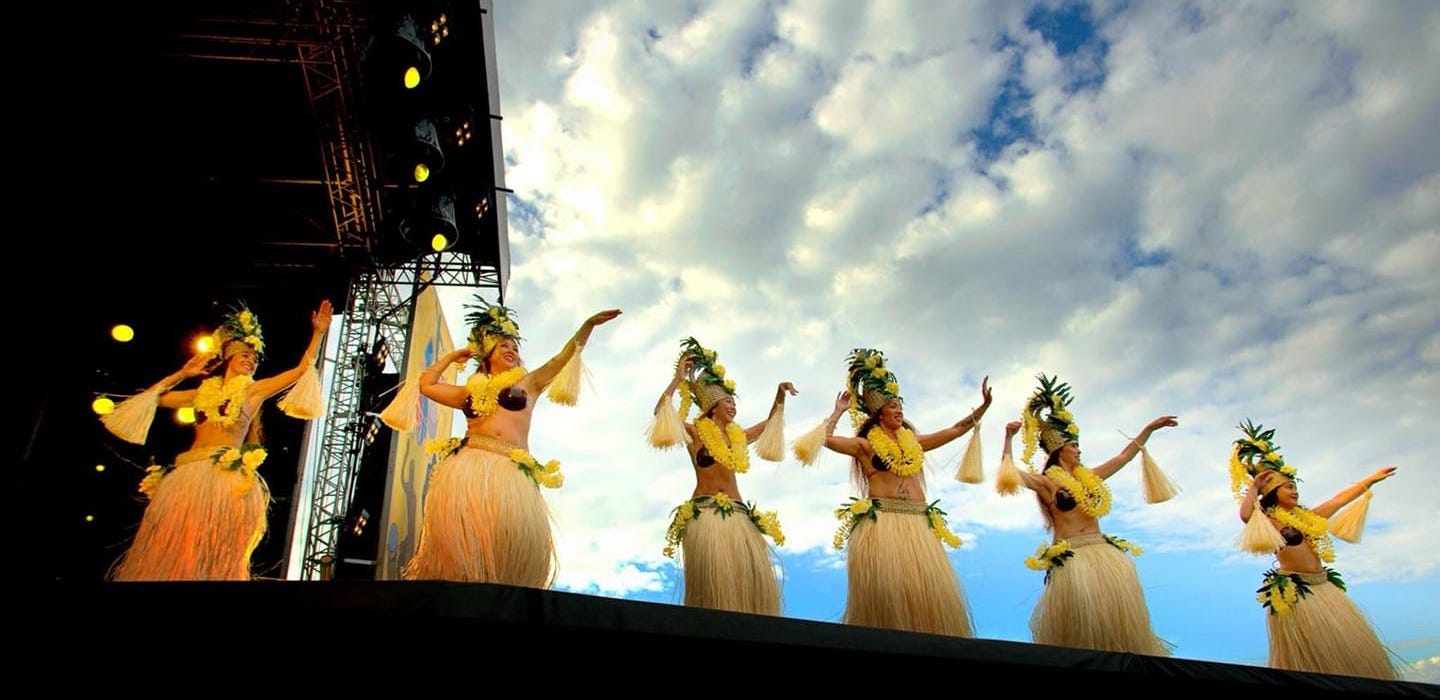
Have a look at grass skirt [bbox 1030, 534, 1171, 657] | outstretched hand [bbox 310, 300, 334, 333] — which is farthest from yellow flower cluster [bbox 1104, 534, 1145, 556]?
outstretched hand [bbox 310, 300, 334, 333]

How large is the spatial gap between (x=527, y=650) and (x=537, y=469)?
1.23m

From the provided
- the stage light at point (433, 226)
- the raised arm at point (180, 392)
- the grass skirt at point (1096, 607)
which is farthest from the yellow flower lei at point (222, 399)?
the grass skirt at point (1096, 607)

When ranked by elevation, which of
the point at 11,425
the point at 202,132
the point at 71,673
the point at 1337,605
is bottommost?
the point at 71,673

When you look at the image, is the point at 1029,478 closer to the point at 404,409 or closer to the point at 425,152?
the point at 404,409

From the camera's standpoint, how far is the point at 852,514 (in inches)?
167

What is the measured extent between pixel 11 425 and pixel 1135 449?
7.44 m

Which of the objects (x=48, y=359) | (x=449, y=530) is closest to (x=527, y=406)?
(x=449, y=530)

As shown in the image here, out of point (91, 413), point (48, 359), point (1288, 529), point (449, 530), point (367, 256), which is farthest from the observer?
point (367, 256)

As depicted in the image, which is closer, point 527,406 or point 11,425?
point 527,406

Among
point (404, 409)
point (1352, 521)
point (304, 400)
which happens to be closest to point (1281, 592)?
point (1352, 521)

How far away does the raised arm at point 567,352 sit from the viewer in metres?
4.00

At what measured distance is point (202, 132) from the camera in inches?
284

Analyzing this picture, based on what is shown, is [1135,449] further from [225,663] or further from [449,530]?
[225,663]

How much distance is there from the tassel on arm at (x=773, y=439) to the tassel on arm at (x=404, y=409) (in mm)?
1786
